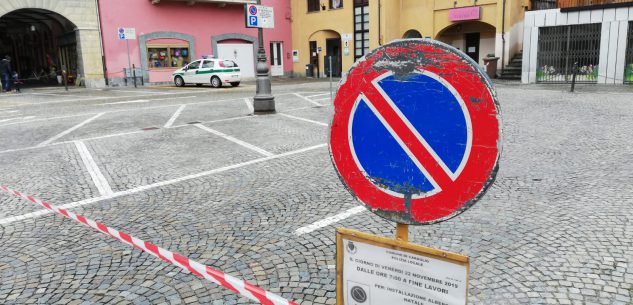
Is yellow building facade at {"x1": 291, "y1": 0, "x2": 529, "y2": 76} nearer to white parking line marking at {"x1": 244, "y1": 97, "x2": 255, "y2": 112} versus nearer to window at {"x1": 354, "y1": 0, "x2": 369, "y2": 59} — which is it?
window at {"x1": 354, "y1": 0, "x2": 369, "y2": 59}

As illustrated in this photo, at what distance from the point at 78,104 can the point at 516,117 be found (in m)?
13.9

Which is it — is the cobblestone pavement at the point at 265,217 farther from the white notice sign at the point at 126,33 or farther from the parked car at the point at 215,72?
the white notice sign at the point at 126,33

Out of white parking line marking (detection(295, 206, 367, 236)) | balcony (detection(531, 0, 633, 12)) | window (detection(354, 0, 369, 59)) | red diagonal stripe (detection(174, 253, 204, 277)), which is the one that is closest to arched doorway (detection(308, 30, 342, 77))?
window (detection(354, 0, 369, 59))

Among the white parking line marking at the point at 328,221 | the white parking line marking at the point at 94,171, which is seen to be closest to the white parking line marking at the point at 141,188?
the white parking line marking at the point at 94,171

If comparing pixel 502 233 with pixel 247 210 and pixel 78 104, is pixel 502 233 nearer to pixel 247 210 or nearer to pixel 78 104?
pixel 247 210

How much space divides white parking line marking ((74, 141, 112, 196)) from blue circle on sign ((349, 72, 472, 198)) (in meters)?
4.91

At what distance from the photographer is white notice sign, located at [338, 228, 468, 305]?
5.25 feet

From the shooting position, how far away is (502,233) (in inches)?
163

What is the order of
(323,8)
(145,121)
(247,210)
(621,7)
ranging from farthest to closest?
(323,8), (621,7), (145,121), (247,210)

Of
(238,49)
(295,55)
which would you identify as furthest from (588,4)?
(238,49)

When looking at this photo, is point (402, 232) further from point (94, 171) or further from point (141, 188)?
point (94, 171)

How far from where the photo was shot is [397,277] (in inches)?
67.2

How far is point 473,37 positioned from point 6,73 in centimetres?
2314

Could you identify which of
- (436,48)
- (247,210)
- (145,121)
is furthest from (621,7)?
(436,48)
